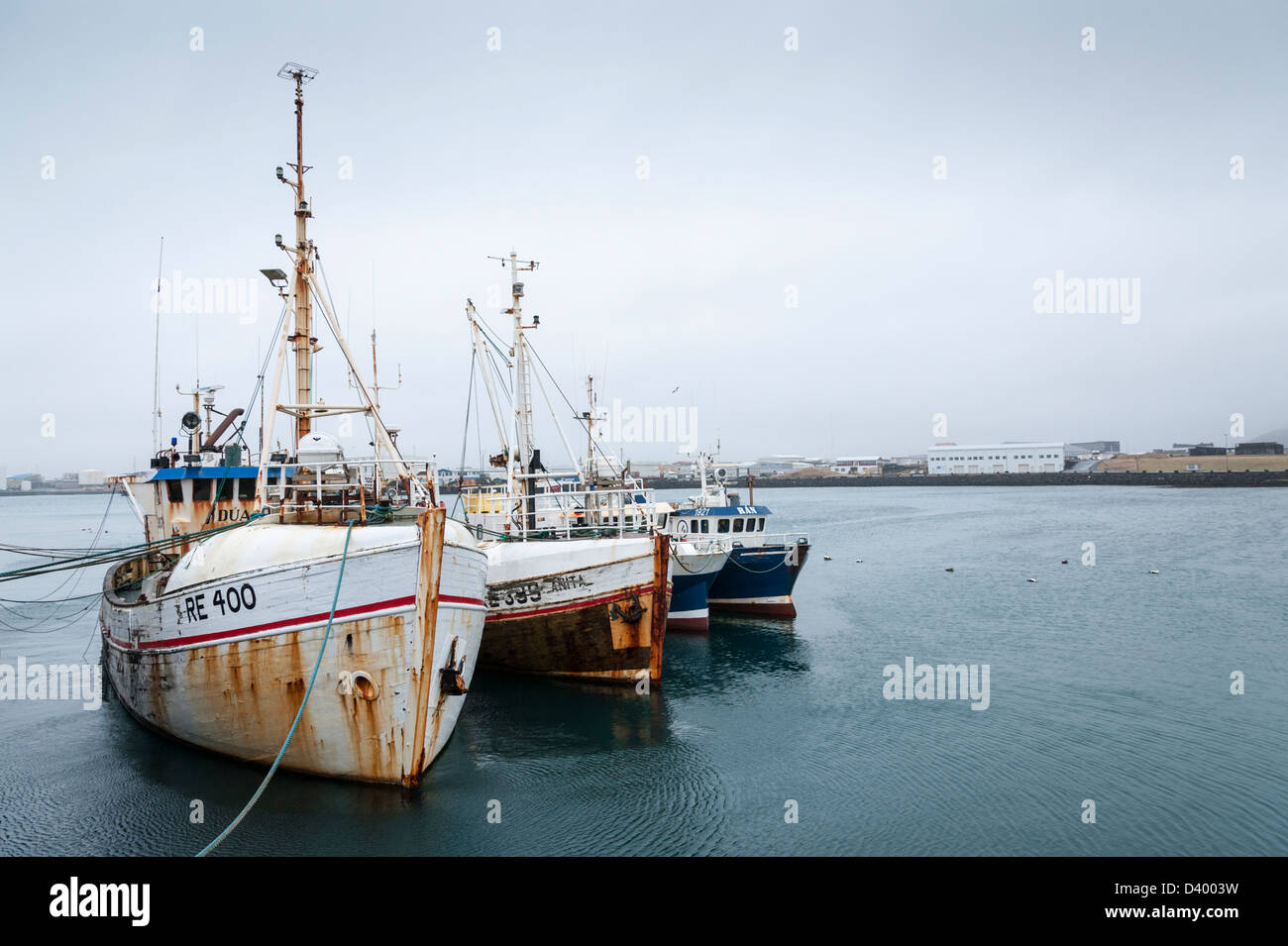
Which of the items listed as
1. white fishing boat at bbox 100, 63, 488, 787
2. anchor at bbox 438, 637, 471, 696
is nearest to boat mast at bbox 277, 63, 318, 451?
white fishing boat at bbox 100, 63, 488, 787

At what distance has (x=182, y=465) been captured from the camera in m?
18.1

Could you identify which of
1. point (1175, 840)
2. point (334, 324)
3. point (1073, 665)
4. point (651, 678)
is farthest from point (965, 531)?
point (334, 324)

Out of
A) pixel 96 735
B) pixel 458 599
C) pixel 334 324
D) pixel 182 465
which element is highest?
pixel 334 324

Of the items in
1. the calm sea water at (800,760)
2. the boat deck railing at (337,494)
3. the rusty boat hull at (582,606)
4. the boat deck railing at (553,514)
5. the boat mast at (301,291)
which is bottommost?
the calm sea water at (800,760)

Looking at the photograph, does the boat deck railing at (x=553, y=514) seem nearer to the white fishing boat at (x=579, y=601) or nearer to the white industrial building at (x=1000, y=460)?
the white fishing boat at (x=579, y=601)

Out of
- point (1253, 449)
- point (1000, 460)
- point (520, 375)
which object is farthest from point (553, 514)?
point (1253, 449)

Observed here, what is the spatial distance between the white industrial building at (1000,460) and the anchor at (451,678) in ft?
602

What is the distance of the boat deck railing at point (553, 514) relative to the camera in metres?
21.9

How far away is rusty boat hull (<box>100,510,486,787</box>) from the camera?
12586 millimetres

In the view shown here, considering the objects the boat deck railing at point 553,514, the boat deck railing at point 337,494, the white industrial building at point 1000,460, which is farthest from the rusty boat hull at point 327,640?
the white industrial building at point 1000,460

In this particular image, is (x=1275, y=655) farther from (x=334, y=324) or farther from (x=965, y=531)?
(x=965, y=531)

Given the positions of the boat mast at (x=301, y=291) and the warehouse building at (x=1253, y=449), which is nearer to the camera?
the boat mast at (x=301, y=291)

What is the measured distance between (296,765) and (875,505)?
109 m

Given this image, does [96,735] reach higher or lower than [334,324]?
lower
